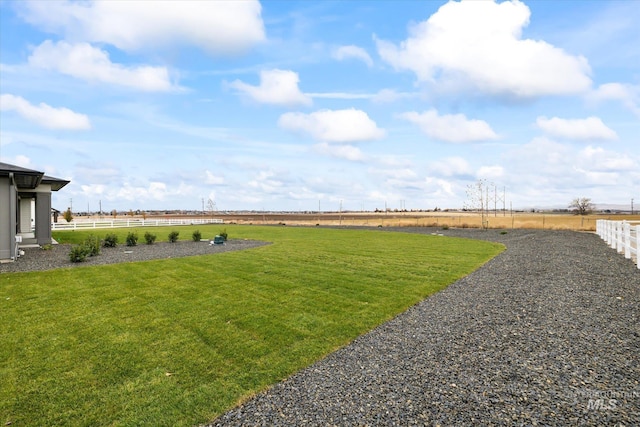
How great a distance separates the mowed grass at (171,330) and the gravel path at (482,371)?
1.64ft

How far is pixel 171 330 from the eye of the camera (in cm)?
613

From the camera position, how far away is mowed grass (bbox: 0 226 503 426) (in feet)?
13.3

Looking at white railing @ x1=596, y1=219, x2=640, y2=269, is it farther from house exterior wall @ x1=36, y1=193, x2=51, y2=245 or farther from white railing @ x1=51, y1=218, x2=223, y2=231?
white railing @ x1=51, y1=218, x2=223, y2=231

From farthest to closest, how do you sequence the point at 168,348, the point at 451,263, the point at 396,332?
the point at 451,263, the point at 396,332, the point at 168,348

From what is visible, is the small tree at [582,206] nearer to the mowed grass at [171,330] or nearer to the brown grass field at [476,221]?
the brown grass field at [476,221]

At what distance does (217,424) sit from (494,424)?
2682 mm

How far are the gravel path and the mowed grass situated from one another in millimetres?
501

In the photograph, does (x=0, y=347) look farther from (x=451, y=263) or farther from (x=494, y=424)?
(x=451, y=263)

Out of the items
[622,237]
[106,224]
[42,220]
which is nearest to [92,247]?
[42,220]

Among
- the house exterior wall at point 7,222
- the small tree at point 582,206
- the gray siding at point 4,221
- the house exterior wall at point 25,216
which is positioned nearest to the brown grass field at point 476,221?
the small tree at point 582,206

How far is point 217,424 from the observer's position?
3590mm

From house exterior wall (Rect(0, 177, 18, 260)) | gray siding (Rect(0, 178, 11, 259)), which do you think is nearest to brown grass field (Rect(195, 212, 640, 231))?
house exterior wall (Rect(0, 177, 18, 260))

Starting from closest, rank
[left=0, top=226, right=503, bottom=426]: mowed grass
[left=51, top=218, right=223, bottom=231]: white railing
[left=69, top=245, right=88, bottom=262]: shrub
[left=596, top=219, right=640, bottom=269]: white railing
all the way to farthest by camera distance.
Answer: [left=0, top=226, right=503, bottom=426]: mowed grass, [left=596, top=219, right=640, bottom=269]: white railing, [left=69, top=245, right=88, bottom=262]: shrub, [left=51, top=218, right=223, bottom=231]: white railing

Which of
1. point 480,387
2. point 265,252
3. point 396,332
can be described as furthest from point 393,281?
point 265,252
